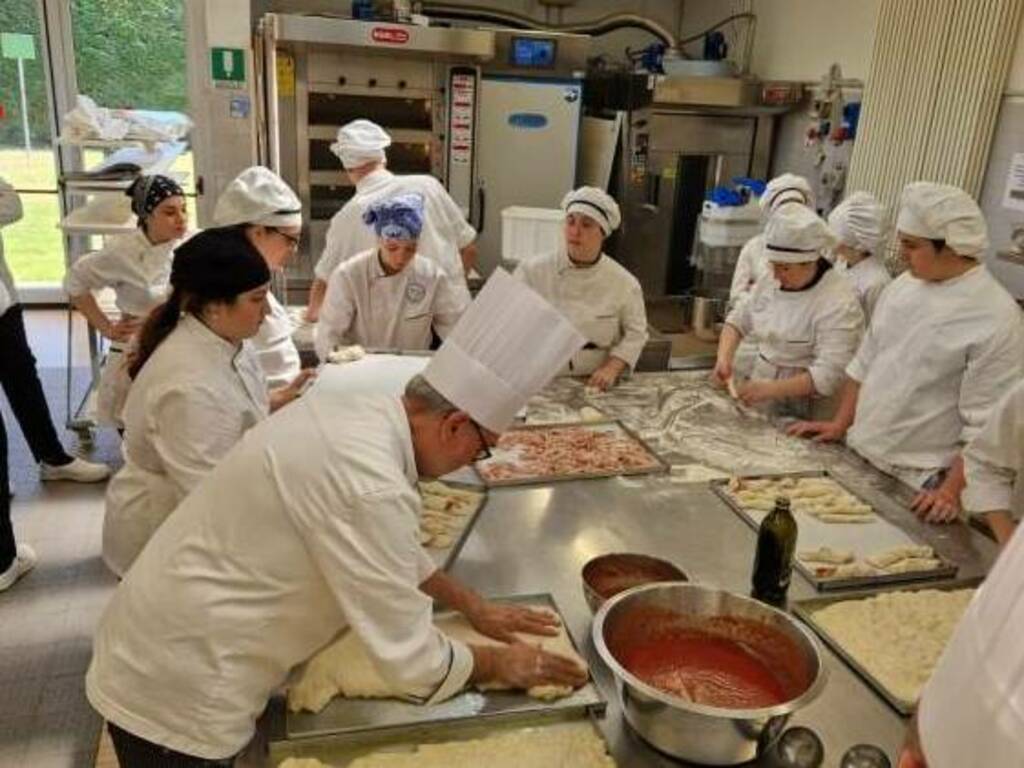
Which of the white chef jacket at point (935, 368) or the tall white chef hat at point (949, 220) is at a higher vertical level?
the tall white chef hat at point (949, 220)

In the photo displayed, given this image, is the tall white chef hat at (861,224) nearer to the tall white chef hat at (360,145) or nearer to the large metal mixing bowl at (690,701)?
the tall white chef hat at (360,145)

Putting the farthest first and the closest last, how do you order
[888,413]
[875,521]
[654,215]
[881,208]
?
[654,215] → [881,208] → [888,413] → [875,521]

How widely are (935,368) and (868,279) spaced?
1412 mm

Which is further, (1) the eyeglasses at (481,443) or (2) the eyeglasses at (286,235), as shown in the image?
(2) the eyeglasses at (286,235)

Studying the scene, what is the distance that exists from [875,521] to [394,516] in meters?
1.30

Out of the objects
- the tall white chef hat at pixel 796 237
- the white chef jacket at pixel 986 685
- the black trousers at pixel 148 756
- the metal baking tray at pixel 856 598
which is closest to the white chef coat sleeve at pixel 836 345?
the tall white chef hat at pixel 796 237

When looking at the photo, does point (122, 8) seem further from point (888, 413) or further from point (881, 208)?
point (888, 413)

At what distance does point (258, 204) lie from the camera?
259 centimetres

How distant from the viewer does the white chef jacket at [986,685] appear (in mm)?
476

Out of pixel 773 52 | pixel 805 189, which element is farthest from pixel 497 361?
pixel 773 52

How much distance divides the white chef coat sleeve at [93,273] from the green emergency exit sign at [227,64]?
5.35 feet

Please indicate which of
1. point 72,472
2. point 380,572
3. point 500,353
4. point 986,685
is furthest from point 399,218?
point 986,685

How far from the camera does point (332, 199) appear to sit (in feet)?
A: 15.5

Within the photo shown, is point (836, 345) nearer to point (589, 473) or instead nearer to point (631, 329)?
point (631, 329)
